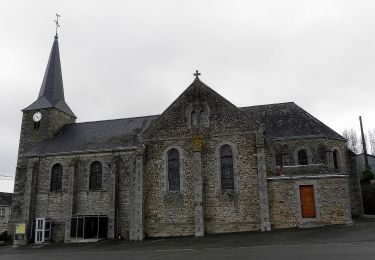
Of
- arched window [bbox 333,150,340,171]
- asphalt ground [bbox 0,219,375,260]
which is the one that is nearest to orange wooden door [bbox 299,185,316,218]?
asphalt ground [bbox 0,219,375,260]

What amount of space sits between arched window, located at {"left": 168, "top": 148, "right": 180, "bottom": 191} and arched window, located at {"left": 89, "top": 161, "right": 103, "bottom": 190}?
6537 mm

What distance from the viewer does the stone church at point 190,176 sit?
→ 2177 centimetres

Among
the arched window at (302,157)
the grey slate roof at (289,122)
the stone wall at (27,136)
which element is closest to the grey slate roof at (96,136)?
the stone wall at (27,136)

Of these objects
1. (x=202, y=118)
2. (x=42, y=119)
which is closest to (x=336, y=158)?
(x=202, y=118)

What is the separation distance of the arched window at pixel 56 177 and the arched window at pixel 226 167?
42.4ft

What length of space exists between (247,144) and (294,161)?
5007 millimetres

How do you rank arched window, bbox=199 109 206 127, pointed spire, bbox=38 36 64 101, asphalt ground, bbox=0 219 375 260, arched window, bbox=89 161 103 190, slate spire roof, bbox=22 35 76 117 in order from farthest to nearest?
pointed spire, bbox=38 36 64 101, slate spire roof, bbox=22 35 76 117, arched window, bbox=89 161 103 190, arched window, bbox=199 109 206 127, asphalt ground, bbox=0 219 375 260

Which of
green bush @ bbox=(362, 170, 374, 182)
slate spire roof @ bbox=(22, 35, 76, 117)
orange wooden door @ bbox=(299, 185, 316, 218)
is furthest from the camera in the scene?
green bush @ bbox=(362, 170, 374, 182)

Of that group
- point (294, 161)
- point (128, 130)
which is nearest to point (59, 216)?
point (128, 130)

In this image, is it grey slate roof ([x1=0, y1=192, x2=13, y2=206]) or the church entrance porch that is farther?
grey slate roof ([x1=0, y1=192, x2=13, y2=206])

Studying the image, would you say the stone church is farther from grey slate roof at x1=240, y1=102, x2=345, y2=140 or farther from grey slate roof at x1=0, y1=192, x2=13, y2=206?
grey slate roof at x1=0, y1=192, x2=13, y2=206

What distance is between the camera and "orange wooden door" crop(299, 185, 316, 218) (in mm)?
21250

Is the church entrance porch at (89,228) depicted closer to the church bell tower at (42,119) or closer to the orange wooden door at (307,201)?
the church bell tower at (42,119)

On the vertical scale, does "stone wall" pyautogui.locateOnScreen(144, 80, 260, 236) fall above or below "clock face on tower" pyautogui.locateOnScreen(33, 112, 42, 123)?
below
